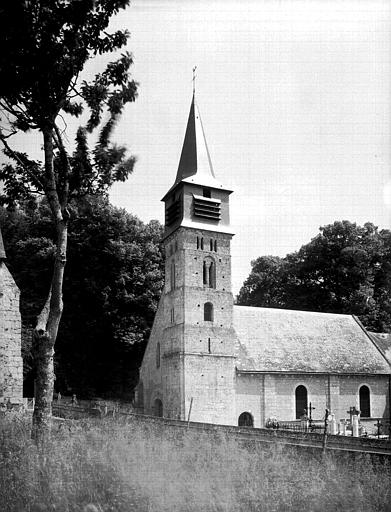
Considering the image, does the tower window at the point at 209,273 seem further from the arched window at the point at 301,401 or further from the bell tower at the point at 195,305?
the arched window at the point at 301,401

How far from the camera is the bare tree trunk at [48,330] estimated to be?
A: 10477mm

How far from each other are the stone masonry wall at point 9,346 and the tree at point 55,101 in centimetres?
613

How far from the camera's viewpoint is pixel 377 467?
429 inches

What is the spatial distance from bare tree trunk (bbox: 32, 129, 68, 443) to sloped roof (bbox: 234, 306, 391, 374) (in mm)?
22353

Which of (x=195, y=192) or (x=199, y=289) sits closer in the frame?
(x=199, y=289)

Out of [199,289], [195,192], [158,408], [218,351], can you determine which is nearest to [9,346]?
[199,289]

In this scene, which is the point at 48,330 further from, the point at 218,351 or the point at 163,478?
the point at 218,351

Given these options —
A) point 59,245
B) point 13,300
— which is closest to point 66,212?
point 59,245

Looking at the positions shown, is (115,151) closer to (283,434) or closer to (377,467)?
(377,467)

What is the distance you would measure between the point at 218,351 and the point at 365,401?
11766mm

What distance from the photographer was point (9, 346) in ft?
57.2

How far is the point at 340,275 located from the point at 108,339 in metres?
22.6

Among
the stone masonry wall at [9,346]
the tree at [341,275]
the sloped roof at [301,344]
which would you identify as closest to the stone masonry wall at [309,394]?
the sloped roof at [301,344]

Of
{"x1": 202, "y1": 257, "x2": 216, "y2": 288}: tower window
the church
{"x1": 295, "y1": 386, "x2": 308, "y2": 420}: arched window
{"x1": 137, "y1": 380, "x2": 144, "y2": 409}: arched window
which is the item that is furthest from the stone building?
{"x1": 295, "y1": 386, "x2": 308, "y2": 420}: arched window
